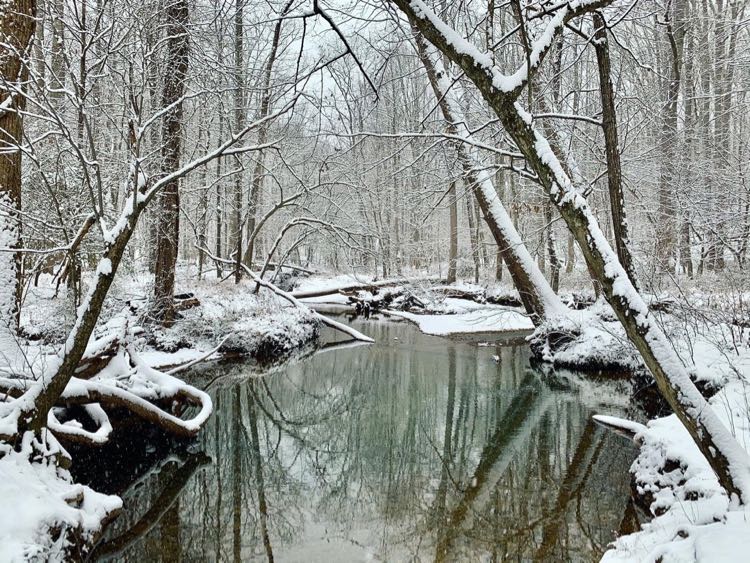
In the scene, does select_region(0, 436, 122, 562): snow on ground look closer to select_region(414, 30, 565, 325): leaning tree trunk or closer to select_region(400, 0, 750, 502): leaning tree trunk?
select_region(400, 0, 750, 502): leaning tree trunk

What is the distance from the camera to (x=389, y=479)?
567cm

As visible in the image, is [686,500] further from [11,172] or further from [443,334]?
[443,334]

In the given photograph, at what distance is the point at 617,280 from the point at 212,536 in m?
3.81

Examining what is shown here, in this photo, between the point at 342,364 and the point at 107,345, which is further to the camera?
the point at 342,364

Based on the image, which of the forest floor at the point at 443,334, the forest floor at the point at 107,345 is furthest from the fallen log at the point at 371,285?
the forest floor at the point at 107,345

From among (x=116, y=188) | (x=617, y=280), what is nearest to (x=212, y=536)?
(x=617, y=280)

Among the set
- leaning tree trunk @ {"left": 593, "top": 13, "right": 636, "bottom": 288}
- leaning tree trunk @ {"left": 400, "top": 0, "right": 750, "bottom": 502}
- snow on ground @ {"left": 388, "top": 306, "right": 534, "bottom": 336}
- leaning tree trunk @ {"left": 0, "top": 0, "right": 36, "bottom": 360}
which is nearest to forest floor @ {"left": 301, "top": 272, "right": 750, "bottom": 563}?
leaning tree trunk @ {"left": 400, "top": 0, "right": 750, "bottom": 502}

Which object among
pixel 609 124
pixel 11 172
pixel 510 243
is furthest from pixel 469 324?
pixel 11 172

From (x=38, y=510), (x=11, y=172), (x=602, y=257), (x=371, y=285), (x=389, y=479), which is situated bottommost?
(x=389, y=479)

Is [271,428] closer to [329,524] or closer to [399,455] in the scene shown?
[399,455]

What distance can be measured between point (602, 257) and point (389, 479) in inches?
146

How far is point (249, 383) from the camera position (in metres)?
9.55

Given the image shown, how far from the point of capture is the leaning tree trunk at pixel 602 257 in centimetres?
283

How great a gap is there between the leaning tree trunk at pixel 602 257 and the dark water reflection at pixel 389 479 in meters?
1.76
